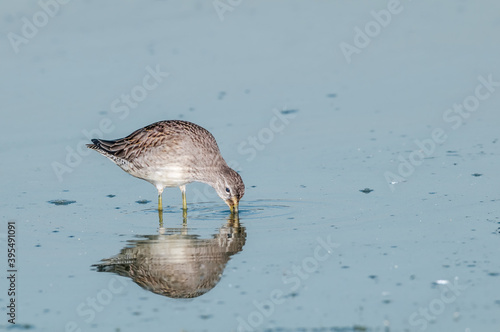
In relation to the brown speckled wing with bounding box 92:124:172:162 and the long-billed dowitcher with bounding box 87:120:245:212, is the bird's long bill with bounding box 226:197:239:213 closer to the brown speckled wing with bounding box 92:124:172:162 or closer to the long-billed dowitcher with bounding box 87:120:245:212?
the long-billed dowitcher with bounding box 87:120:245:212

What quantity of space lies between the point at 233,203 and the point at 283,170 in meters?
1.43

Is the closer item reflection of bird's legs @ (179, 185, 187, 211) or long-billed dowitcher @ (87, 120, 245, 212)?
reflection of bird's legs @ (179, 185, 187, 211)

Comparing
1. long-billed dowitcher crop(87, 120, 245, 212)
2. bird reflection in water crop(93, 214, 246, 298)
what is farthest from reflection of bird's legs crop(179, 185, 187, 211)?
bird reflection in water crop(93, 214, 246, 298)

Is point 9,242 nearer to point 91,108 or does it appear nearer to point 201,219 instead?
point 201,219

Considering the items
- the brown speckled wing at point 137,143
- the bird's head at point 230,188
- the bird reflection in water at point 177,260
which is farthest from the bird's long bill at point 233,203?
the brown speckled wing at point 137,143

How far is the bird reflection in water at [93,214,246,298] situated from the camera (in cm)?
949

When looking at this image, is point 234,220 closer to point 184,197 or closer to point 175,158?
point 184,197

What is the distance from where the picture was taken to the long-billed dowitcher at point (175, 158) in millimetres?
12180

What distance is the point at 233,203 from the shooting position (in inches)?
462

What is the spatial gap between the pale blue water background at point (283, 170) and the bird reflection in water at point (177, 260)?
14cm

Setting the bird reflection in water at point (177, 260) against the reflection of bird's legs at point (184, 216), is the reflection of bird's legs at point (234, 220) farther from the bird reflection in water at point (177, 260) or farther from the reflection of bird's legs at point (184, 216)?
the reflection of bird's legs at point (184, 216)

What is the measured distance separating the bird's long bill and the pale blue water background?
14 centimetres

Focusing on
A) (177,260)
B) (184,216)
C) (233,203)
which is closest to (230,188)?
(233,203)

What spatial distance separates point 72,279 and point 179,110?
18.5ft
